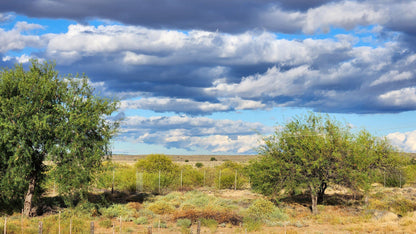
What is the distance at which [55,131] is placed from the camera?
27.4m

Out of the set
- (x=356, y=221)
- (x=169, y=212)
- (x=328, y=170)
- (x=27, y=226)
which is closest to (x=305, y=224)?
(x=356, y=221)

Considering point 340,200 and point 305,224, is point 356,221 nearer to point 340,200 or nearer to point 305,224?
point 305,224

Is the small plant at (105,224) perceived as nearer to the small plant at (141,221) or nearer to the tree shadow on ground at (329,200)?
the small plant at (141,221)

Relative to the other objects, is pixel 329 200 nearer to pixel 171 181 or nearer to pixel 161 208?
pixel 161 208

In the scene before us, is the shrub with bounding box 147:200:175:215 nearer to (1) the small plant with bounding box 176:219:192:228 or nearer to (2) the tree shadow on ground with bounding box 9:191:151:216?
(2) the tree shadow on ground with bounding box 9:191:151:216

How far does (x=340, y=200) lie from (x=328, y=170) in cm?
739

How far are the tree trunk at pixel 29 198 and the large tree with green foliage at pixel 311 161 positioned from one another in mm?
15876

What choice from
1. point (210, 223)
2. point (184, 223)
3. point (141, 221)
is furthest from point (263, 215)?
point (141, 221)

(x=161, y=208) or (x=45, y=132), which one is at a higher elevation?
(x=45, y=132)

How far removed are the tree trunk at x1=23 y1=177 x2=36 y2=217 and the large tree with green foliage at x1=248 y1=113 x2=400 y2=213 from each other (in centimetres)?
1588

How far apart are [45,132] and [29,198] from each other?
4944 millimetres

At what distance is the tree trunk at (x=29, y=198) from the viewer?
28.6 meters

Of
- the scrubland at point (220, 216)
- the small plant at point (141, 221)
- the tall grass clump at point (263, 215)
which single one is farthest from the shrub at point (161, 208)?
the tall grass clump at point (263, 215)

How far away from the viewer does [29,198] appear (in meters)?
28.9
